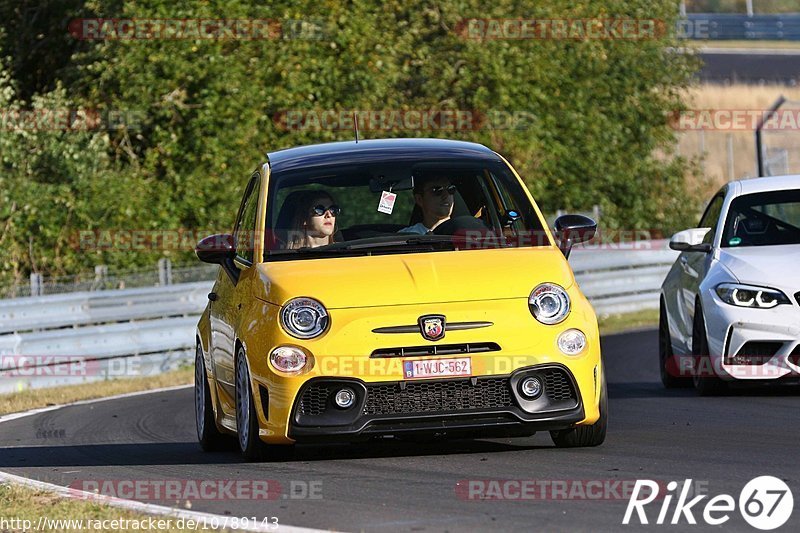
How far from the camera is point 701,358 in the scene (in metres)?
12.1

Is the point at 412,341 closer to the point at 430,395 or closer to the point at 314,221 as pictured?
the point at 430,395

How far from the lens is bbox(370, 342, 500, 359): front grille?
8195 millimetres

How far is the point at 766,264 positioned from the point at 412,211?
2996 millimetres

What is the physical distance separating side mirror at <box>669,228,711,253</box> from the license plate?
4.44 meters

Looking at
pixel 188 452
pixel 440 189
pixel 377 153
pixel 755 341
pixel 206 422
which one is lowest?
pixel 188 452

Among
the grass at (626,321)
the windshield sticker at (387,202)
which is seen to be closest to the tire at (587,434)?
the windshield sticker at (387,202)

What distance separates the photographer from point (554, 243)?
29.8 feet

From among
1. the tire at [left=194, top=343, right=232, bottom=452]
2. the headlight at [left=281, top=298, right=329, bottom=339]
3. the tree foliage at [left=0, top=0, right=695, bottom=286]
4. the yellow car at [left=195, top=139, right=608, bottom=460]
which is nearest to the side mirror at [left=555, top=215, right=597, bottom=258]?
the yellow car at [left=195, top=139, right=608, bottom=460]

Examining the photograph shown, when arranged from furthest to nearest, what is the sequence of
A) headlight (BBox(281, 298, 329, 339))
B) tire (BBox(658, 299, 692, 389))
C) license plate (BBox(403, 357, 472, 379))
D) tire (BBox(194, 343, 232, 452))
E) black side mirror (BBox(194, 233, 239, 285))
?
1. tire (BBox(658, 299, 692, 389))
2. tire (BBox(194, 343, 232, 452))
3. black side mirror (BBox(194, 233, 239, 285))
4. headlight (BBox(281, 298, 329, 339))
5. license plate (BBox(403, 357, 472, 379))

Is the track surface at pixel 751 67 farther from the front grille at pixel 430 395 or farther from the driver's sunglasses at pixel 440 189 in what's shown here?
the front grille at pixel 430 395

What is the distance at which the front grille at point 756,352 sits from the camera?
1148 cm

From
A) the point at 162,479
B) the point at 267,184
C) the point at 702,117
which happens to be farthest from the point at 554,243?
the point at 702,117

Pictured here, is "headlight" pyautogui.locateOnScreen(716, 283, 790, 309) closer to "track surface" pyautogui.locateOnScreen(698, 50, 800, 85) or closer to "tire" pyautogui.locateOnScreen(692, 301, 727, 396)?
"tire" pyautogui.locateOnScreen(692, 301, 727, 396)

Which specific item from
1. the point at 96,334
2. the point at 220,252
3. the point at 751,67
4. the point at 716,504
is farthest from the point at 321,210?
the point at 751,67
